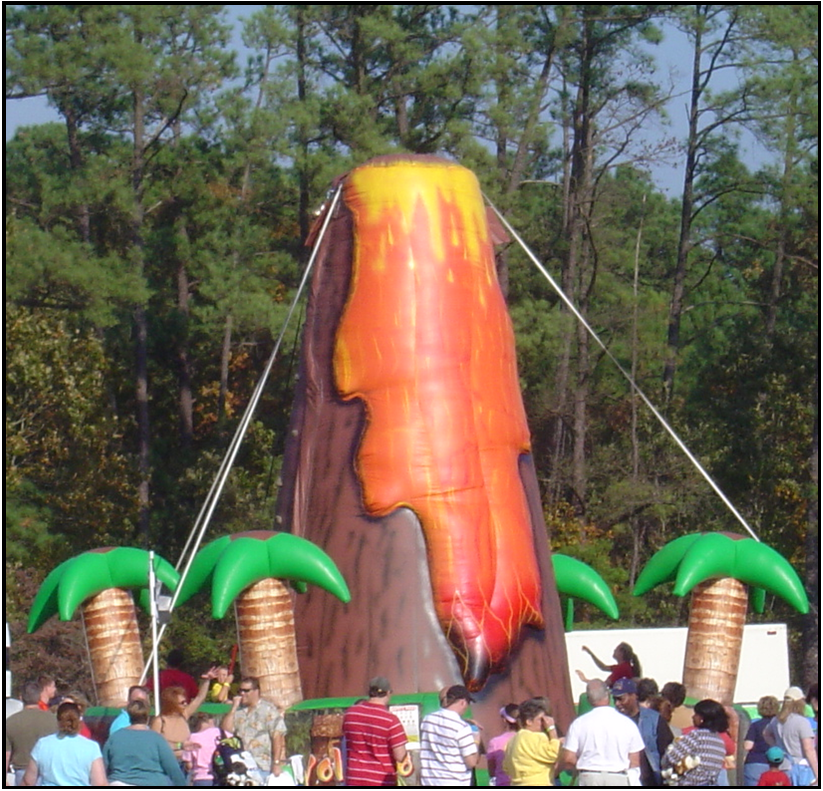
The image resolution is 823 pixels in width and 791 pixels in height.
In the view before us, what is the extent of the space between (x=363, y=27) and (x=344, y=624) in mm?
16028

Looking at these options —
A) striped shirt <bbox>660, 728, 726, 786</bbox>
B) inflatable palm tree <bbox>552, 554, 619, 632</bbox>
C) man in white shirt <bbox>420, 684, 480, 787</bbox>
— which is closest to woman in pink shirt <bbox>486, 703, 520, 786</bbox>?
man in white shirt <bbox>420, 684, 480, 787</bbox>

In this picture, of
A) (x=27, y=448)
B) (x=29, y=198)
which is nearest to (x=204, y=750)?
(x=27, y=448)

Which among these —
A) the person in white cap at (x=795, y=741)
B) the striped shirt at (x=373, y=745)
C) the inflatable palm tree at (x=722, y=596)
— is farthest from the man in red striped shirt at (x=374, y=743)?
the inflatable palm tree at (x=722, y=596)

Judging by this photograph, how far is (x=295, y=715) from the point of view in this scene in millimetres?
9562

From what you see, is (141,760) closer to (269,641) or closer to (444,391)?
(269,641)

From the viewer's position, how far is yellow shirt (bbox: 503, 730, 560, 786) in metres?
7.50

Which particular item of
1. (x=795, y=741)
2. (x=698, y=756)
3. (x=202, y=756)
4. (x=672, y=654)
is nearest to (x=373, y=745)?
(x=202, y=756)

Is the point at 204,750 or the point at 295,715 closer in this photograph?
the point at 204,750

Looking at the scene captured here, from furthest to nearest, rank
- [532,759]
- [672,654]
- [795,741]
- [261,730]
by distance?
1. [672,654]
2. [795,741]
3. [261,730]
4. [532,759]

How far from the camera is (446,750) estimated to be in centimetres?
746

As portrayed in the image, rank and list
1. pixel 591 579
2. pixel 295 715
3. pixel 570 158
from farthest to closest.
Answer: pixel 570 158 < pixel 591 579 < pixel 295 715

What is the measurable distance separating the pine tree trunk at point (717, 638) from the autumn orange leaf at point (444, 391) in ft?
3.85

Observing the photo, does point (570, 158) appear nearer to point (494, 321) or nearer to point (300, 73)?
point (300, 73)

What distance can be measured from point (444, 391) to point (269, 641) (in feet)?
6.98
